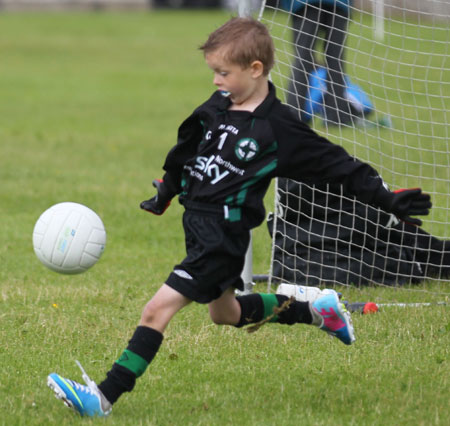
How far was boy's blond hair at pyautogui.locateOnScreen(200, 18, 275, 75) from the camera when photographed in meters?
3.80

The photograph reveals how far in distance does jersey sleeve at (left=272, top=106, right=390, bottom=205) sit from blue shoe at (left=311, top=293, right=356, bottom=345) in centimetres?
63

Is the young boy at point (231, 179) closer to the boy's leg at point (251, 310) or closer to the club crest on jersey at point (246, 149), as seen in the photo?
the club crest on jersey at point (246, 149)

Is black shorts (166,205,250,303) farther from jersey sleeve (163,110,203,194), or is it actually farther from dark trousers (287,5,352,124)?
dark trousers (287,5,352,124)

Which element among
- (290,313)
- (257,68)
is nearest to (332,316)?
(290,313)

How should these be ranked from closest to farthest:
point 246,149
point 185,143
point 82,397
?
point 82,397, point 246,149, point 185,143

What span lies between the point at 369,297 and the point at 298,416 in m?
2.07

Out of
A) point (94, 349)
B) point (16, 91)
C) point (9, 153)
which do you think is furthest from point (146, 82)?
point (94, 349)

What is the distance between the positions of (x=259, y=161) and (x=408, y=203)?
2.10 feet

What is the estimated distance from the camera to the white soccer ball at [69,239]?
4.62 m

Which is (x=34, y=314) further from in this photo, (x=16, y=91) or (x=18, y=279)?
(x=16, y=91)

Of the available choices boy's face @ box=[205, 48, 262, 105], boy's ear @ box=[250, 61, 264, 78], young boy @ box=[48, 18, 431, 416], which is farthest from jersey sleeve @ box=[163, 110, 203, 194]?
boy's ear @ box=[250, 61, 264, 78]

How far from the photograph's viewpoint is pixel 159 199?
14.0 feet

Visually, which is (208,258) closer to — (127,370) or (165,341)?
(127,370)

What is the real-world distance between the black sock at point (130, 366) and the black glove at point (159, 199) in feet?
2.38
